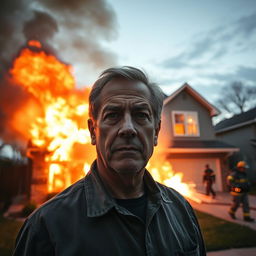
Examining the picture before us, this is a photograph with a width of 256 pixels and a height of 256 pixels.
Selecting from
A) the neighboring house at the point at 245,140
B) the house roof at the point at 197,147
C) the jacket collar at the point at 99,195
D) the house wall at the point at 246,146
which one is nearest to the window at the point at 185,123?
the house roof at the point at 197,147

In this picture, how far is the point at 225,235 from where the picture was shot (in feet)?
17.4

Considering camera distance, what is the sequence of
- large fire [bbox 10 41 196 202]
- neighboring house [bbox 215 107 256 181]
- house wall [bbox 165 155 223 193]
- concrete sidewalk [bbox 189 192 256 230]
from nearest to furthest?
1. concrete sidewalk [bbox 189 192 256 230]
2. large fire [bbox 10 41 196 202]
3. house wall [bbox 165 155 223 193]
4. neighboring house [bbox 215 107 256 181]

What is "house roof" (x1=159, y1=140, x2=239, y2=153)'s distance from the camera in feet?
44.0

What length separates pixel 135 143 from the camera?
159 cm

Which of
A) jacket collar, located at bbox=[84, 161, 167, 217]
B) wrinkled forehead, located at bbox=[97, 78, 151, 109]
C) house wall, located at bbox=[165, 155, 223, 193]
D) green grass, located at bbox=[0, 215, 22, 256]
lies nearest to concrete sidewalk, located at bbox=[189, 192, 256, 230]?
house wall, located at bbox=[165, 155, 223, 193]

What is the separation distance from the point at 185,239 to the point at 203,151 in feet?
44.3

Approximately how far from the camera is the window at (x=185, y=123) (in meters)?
14.8

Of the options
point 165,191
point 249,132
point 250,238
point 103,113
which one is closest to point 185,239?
point 165,191

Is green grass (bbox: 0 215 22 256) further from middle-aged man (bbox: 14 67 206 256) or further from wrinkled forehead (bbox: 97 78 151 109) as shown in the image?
wrinkled forehead (bbox: 97 78 151 109)

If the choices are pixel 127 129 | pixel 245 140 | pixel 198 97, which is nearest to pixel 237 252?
pixel 127 129

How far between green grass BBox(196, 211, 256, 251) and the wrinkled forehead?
14.5 feet

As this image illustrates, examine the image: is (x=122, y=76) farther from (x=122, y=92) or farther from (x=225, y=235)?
(x=225, y=235)

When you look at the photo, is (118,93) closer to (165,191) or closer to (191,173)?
(165,191)

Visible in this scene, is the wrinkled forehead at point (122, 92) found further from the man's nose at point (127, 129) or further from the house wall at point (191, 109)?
the house wall at point (191, 109)
